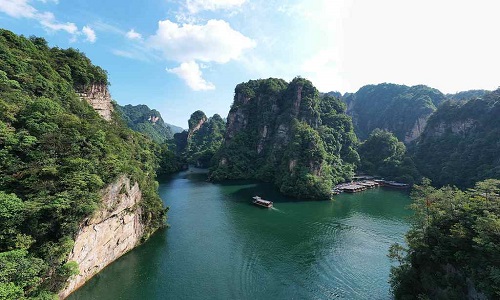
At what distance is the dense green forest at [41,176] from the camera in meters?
16.9

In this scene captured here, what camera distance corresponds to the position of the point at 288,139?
8388 cm

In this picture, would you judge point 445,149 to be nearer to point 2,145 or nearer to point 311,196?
point 311,196

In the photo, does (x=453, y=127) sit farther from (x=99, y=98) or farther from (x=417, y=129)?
(x=99, y=98)

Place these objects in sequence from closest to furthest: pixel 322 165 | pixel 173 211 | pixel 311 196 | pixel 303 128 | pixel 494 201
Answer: pixel 494 201
pixel 173 211
pixel 311 196
pixel 322 165
pixel 303 128

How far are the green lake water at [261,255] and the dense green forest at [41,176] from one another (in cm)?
579

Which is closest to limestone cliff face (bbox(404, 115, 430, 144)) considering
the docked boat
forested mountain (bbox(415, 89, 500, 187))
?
forested mountain (bbox(415, 89, 500, 187))

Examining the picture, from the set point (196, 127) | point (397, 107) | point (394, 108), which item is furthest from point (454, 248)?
point (196, 127)

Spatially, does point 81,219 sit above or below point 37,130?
below

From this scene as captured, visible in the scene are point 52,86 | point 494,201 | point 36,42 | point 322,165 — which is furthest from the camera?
point 322,165

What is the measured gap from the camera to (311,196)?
5931 cm

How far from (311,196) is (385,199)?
56.2 ft

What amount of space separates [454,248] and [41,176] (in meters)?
30.5

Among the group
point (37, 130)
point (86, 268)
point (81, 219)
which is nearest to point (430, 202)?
point (81, 219)

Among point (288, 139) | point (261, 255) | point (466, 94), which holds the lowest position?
point (261, 255)
